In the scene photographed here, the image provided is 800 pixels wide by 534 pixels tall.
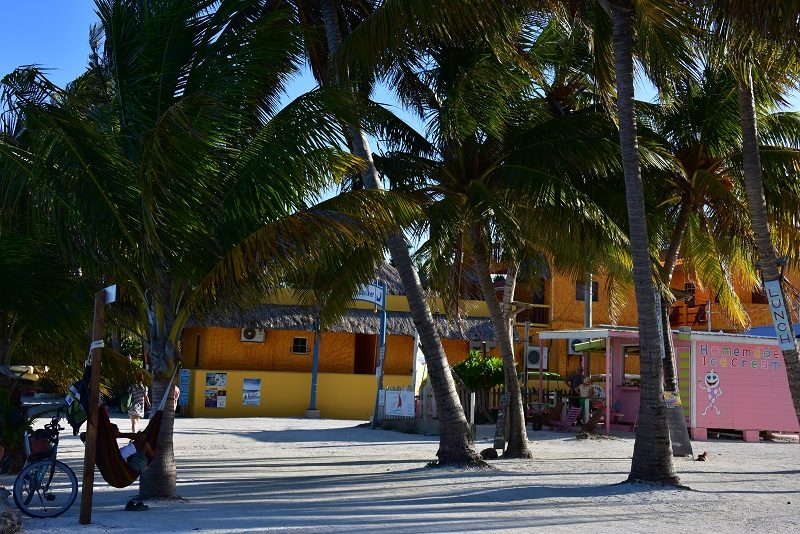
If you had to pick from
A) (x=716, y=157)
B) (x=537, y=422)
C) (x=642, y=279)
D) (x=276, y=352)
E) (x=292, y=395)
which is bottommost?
(x=537, y=422)

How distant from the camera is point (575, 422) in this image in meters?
23.2

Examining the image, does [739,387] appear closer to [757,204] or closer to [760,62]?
[757,204]

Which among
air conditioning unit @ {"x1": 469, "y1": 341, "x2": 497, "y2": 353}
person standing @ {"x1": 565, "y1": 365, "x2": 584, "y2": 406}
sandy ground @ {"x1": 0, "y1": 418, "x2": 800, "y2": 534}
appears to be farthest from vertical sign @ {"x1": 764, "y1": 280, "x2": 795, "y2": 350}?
air conditioning unit @ {"x1": 469, "y1": 341, "x2": 497, "y2": 353}

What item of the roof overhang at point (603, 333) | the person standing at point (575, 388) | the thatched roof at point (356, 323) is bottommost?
the person standing at point (575, 388)

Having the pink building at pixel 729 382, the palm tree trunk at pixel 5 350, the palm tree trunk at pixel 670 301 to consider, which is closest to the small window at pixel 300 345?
the pink building at pixel 729 382

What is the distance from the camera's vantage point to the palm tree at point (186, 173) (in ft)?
31.4

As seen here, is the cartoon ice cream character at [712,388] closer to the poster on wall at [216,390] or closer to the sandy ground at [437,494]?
the sandy ground at [437,494]

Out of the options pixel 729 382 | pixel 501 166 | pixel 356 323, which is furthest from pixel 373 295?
pixel 501 166

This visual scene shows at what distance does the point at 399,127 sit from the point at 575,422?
10.6m

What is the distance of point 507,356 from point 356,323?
14.9 metres

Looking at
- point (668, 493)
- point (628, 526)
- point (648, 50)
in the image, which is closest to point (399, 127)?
point (648, 50)

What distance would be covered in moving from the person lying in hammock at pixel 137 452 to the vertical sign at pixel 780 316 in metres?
7.17

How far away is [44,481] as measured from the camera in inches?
364

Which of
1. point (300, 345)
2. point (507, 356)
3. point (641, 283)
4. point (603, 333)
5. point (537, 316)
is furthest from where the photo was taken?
point (537, 316)
